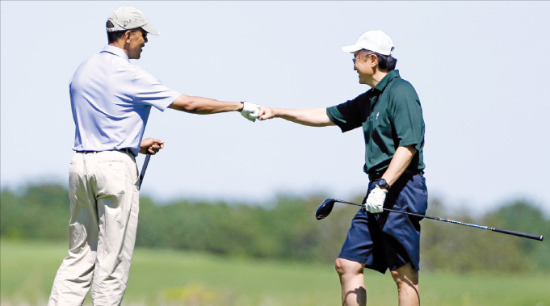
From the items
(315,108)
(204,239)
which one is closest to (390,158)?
(315,108)

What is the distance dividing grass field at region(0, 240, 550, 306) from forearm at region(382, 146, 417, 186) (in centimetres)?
913

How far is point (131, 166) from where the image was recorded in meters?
7.09

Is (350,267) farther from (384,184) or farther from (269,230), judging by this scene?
(269,230)

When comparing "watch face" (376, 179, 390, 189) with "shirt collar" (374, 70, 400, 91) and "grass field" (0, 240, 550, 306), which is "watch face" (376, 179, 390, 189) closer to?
"shirt collar" (374, 70, 400, 91)

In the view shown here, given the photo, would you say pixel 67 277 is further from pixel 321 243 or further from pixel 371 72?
pixel 321 243

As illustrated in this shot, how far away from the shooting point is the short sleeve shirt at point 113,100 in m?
6.99

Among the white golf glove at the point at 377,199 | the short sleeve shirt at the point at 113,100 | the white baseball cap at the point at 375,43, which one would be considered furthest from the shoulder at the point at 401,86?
the short sleeve shirt at the point at 113,100

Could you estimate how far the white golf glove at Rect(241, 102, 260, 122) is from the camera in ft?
26.3

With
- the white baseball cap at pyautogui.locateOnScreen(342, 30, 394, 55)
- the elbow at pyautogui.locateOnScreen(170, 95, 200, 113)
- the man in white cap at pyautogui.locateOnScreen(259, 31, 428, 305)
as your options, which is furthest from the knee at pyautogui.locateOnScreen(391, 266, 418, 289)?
the elbow at pyautogui.locateOnScreen(170, 95, 200, 113)

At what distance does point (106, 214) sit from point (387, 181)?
2311 millimetres

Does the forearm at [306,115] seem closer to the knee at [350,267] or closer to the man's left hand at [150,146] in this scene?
the man's left hand at [150,146]

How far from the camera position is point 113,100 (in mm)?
7004

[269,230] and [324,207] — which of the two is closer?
[324,207]

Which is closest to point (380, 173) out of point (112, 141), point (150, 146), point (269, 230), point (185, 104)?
point (185, 104)
